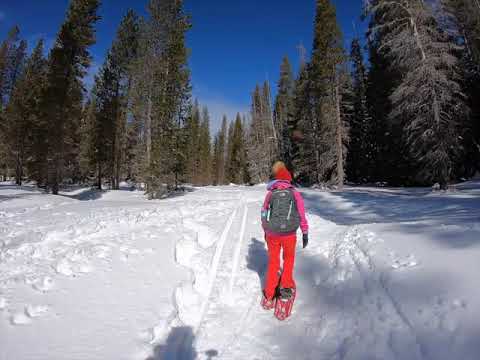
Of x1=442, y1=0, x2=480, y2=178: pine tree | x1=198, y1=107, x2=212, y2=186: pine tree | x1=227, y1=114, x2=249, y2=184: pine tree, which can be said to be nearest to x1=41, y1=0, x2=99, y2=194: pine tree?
x1=442, y1=0, x2=480, y2=178: pine tree

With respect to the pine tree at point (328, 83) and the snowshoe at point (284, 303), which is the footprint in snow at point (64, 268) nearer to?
the snowshoe at point (284, 303)

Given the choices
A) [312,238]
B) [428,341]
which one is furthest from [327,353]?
[312,238]

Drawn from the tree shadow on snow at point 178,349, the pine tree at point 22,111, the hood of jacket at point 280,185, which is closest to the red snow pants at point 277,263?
the hood of jacket at point 280,185

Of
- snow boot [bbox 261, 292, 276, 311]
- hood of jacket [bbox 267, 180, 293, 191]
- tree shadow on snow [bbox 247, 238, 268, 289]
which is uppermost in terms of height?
hood of jacket [bbox 267, 180, 293, 191]

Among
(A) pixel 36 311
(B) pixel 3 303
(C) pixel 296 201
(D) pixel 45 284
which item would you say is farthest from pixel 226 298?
(B) pixel 3 303

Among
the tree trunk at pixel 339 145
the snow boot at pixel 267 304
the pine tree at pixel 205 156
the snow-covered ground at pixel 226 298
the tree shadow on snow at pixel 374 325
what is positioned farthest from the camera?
the pine tree at pixel 205 156

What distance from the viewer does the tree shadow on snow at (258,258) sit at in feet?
20.1

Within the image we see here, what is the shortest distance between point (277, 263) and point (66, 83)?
72.7ft

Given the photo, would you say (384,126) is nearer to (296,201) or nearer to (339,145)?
(339,145)

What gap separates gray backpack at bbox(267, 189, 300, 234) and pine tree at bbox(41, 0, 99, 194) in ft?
65.6

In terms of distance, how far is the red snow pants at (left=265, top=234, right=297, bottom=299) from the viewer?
460cm

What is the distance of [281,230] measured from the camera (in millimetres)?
4645

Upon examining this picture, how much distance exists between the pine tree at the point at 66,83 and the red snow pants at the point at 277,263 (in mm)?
20081

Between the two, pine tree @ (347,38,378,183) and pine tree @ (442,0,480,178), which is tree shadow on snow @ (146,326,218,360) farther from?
pine tree @ (347,38,378,183)
